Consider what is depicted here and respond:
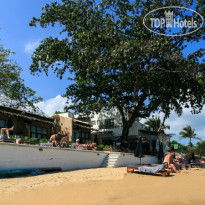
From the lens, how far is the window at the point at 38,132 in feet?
75.2

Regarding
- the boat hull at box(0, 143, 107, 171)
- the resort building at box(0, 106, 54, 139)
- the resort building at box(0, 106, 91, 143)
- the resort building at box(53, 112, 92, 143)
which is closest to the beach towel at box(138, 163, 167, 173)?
the boat hull at box(0, 143, 107, 171)

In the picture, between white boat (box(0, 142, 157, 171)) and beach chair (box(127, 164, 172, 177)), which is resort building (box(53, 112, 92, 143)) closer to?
white boat (box(0, 142, 157, 171))

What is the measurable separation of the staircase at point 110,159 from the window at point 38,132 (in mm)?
8140

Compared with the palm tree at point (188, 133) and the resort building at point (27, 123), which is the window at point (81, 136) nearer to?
the resort building at point (27, 123)

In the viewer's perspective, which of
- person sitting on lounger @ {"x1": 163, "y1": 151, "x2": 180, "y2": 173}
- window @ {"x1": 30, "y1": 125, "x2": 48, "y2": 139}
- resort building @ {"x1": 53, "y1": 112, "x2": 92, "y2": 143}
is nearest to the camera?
person sitting on lounger @ {"x1": 163, "y1": 151, "x2": 180, "y2": 173}

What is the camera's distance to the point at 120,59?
19.9m

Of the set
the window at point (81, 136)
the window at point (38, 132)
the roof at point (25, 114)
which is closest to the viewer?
the roof at point (25, 114)

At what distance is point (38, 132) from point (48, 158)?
35.9 feet

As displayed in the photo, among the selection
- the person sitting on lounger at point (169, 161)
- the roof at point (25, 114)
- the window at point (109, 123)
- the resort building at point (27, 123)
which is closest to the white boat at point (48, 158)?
the person sitting on lounger at point (169, 161)

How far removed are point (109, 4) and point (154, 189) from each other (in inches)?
733

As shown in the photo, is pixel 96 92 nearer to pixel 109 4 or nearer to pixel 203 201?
pixel 109 4

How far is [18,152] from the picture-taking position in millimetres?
11531

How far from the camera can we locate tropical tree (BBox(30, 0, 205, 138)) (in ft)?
66.4

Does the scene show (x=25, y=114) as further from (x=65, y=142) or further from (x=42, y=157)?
(x=42, y=157)
